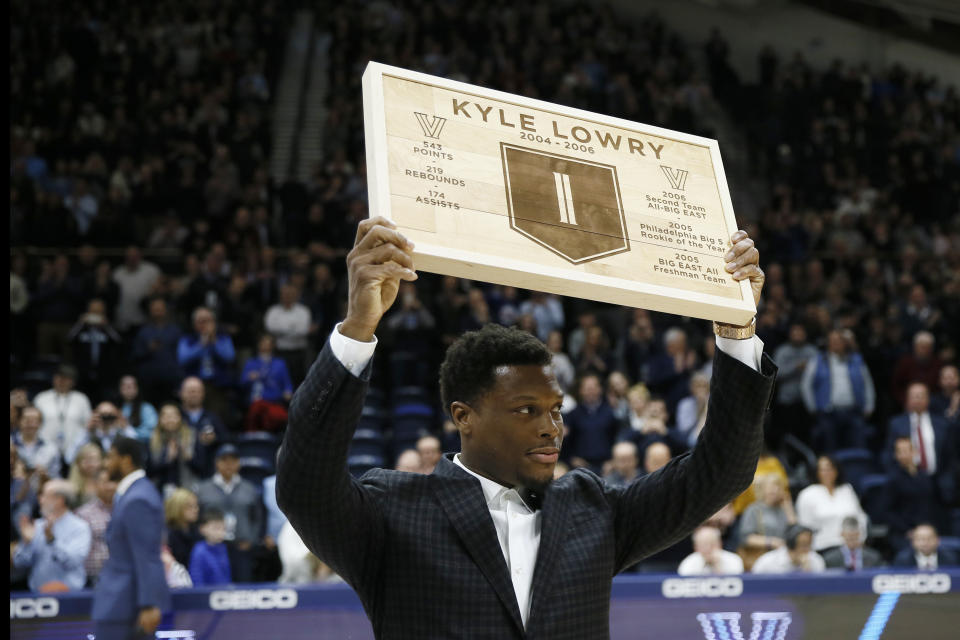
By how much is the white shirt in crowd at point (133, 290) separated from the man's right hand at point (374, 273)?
32.0 feet

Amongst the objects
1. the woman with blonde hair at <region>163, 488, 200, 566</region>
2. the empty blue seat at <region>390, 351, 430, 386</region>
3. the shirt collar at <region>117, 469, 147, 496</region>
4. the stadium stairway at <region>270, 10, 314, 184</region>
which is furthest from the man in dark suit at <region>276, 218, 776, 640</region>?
the stadium stairway at <region>270, 10, 314, 184</region>

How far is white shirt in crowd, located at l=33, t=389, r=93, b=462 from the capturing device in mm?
9359

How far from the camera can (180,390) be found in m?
10.3

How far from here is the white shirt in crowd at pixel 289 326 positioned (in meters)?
11.0

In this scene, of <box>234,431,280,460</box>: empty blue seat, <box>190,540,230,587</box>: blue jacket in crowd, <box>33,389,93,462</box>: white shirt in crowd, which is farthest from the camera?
<box>33,389,93,462</box>: white shirt in crowd

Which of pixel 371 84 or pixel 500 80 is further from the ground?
pixel 500 80

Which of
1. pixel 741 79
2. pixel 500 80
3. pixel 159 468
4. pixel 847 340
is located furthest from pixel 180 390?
pixel 741 79

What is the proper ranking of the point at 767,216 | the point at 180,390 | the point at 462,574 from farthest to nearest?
the point at 767,216 → the point at 180,390 → the point at 462,574

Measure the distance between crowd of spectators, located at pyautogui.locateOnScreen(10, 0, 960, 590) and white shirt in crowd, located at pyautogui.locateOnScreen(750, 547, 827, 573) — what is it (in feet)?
0.15

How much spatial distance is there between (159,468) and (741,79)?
1372cm

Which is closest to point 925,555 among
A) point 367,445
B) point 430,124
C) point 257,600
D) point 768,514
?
point 768,514

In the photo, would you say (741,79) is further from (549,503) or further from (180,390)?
(549,503)

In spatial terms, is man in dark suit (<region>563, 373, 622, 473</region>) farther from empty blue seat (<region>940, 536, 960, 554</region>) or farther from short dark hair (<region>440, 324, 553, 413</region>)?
short dark hair (<region>440, 324, 553, 413</region>)

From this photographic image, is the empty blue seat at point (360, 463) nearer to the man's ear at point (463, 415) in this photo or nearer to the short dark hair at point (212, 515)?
the short dark hair at point (212, 515)
